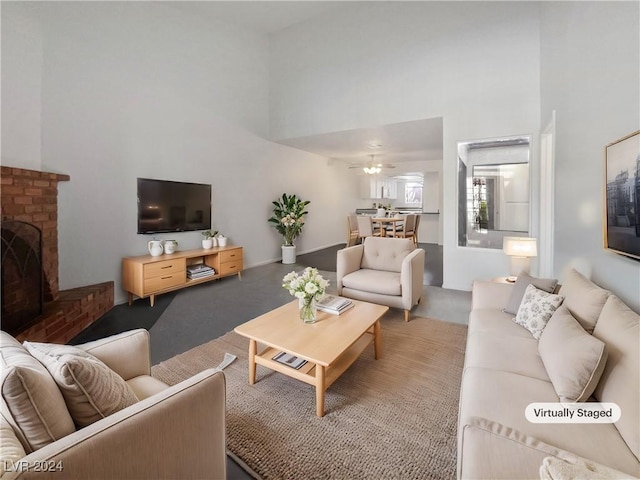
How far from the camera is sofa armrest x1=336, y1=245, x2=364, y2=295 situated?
3393 mm

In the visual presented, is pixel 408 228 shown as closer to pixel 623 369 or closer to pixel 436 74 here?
pixel 436 74

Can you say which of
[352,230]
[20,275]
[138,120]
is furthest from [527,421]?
[352,230]

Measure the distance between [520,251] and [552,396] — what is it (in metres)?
2.00

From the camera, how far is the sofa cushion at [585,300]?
1.46 metres

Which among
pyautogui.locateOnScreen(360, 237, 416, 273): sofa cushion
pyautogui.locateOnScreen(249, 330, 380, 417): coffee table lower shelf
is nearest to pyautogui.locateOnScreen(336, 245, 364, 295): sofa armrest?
pyautogui.locateOnScreen(360, 237, 416, 273): sofa cushion

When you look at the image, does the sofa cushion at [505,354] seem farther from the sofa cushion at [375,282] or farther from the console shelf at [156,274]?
the console shelf at [156,274]

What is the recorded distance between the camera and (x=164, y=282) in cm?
367

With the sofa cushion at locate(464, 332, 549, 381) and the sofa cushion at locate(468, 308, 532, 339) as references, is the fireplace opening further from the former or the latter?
the sofa cushion at locate(468, 308, 532, 339)

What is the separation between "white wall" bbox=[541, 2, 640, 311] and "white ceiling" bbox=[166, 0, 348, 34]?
346cm

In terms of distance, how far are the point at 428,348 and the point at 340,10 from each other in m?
5.40

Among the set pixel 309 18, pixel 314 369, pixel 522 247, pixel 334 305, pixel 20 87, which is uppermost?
pixel 309 18

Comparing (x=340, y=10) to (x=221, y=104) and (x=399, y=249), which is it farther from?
(x=399, y=249)

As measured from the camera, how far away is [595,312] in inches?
57.6

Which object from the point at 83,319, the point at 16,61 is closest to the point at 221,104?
the point at 16,61
